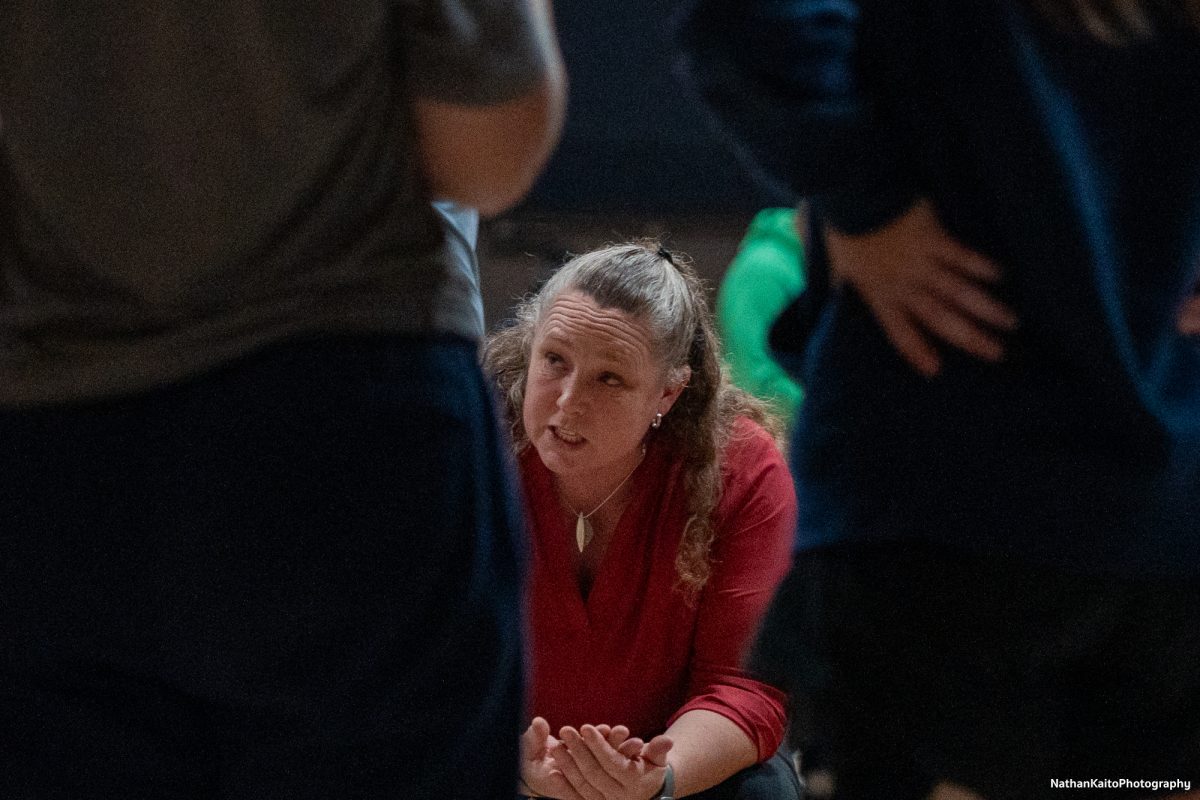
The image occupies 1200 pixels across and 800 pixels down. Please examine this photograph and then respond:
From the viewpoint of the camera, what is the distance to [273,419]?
72 centimetres

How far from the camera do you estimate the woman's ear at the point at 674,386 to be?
1.73m

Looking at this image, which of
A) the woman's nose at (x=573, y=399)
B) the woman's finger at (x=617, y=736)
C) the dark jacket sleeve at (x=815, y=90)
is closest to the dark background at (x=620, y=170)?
the woman's nose at (x=573, y=399)

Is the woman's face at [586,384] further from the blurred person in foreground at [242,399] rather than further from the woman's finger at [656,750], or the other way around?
the blurred person in foreground at [242,399]

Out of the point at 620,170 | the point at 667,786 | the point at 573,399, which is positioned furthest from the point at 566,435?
the point at 667,786

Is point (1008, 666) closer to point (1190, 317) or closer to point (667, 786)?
point (1190, 317)

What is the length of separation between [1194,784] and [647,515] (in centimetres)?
99

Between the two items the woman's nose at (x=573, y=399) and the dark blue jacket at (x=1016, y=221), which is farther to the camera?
the woman's nose at (x=573, y=399)

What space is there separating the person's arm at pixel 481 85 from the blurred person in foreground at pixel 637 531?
921 millimetres

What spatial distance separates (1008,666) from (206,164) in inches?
20.3

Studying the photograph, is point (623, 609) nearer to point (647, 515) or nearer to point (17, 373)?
point (647, 515)

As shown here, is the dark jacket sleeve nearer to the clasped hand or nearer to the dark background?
the dark background

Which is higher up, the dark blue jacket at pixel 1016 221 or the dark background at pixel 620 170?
the dark blue jacket at pixel 1016 221

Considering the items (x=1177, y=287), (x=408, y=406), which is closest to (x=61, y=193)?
(x=408, y=406)

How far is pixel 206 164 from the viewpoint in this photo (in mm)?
716
